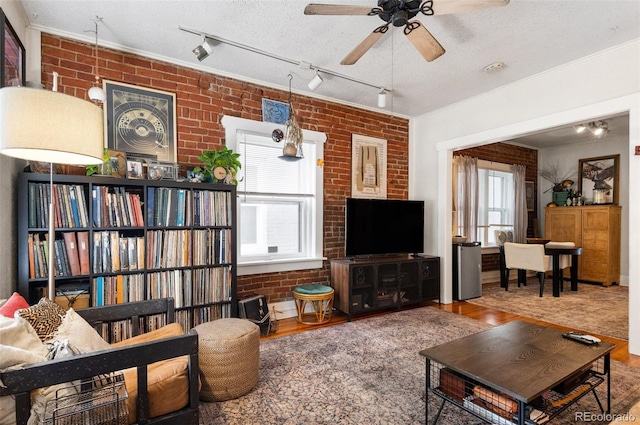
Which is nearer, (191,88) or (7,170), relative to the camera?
(7,170)

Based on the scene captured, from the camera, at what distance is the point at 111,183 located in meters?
2.51

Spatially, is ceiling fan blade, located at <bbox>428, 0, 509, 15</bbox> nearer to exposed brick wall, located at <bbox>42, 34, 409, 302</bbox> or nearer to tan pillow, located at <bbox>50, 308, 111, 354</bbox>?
exposed brick wall, located at <bbox>42, 34, 409, 302</bbox>

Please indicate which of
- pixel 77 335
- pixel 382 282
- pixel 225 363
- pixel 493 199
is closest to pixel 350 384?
pixel 225 363

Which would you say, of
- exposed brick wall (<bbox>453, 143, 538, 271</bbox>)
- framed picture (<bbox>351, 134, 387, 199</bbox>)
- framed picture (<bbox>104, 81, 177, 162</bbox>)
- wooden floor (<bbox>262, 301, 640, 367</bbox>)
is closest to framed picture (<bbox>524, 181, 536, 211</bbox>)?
exposed brick wall (<bbox>453, 143, 538, 271</bbox>)

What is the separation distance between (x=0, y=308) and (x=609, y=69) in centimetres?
464

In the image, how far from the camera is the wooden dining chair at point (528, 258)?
484cm

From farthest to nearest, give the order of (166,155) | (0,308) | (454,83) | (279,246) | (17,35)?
(279,246) → (454,83) → (166,155) → (17,35) → (0,308)

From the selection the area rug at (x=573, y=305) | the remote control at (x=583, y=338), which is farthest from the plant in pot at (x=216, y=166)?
the area rug at (x=573, y=305)

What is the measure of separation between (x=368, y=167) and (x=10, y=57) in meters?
3.57

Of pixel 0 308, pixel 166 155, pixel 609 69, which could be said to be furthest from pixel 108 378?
pixel 609 69

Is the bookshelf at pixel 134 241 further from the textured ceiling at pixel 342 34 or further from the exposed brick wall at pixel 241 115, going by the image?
the textured ceiling at pixel 342 34

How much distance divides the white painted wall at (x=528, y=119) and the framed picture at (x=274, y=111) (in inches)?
82.9

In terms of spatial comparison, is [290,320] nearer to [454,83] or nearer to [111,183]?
[111,183]

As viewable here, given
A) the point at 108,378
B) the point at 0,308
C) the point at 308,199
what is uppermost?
the point at 308,199
